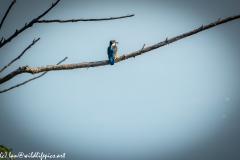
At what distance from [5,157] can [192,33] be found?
1716 millimetres

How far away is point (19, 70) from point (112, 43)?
561cm

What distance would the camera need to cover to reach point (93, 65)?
6.95ft

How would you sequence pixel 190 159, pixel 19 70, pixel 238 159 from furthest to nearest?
pixel 190 159, pixel 238 159, pixel 19 70

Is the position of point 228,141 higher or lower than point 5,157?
higher

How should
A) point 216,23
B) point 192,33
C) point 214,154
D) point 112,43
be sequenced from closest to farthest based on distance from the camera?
point 216,23 → point 192,33 → point 112,43 → point 214,154

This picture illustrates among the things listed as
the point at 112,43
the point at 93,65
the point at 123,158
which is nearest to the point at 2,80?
the point at 93,65

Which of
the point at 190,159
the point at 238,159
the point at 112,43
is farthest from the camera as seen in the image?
the point at 190,159

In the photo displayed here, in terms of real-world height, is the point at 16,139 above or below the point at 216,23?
above

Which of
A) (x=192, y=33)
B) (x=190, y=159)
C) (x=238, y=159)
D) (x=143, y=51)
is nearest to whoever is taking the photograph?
(x=192, y=33)

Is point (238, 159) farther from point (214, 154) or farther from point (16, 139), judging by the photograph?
point (16, 139)

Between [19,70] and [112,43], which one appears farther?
[112,43]

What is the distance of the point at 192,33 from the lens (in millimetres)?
1521

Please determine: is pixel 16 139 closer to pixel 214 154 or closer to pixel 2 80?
pixel 214 154

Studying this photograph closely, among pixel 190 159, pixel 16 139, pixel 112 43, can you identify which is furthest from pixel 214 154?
pixel 112 43
